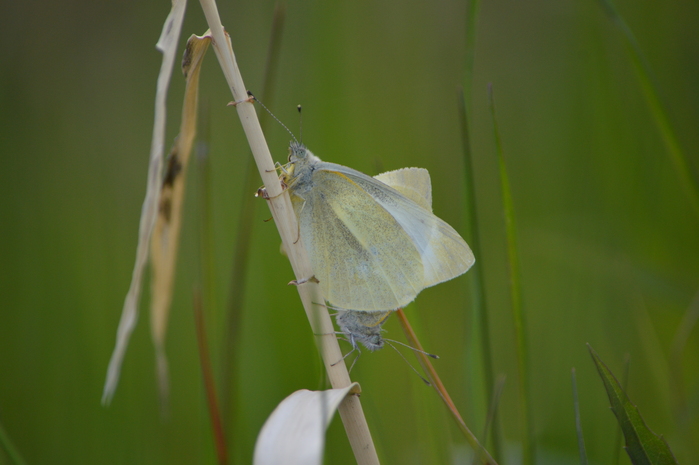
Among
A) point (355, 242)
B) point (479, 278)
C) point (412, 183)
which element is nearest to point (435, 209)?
point (412, 183)

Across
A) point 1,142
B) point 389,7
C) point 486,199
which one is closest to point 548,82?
point 486,199

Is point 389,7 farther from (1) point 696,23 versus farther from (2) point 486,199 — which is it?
(1) point 696,23

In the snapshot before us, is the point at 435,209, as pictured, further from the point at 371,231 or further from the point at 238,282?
the point at 238,282

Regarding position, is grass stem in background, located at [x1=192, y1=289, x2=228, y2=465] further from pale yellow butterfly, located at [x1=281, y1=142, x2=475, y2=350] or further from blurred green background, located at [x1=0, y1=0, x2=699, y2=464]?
pale yellow butterfly, located at [x1=281, y1=142, x2=475, y2=350]

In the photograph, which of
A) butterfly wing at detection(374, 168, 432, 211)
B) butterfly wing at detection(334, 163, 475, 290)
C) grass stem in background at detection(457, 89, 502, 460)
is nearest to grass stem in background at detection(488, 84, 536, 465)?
grass stem in background at detection(457, 89, 502, 460)

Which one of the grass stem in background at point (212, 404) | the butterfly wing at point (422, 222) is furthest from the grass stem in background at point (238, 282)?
the butterfly wing at point (422, 222)

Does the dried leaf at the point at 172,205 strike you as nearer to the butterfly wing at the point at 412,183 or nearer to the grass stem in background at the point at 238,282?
the grass stem in background at the point at 238,282
